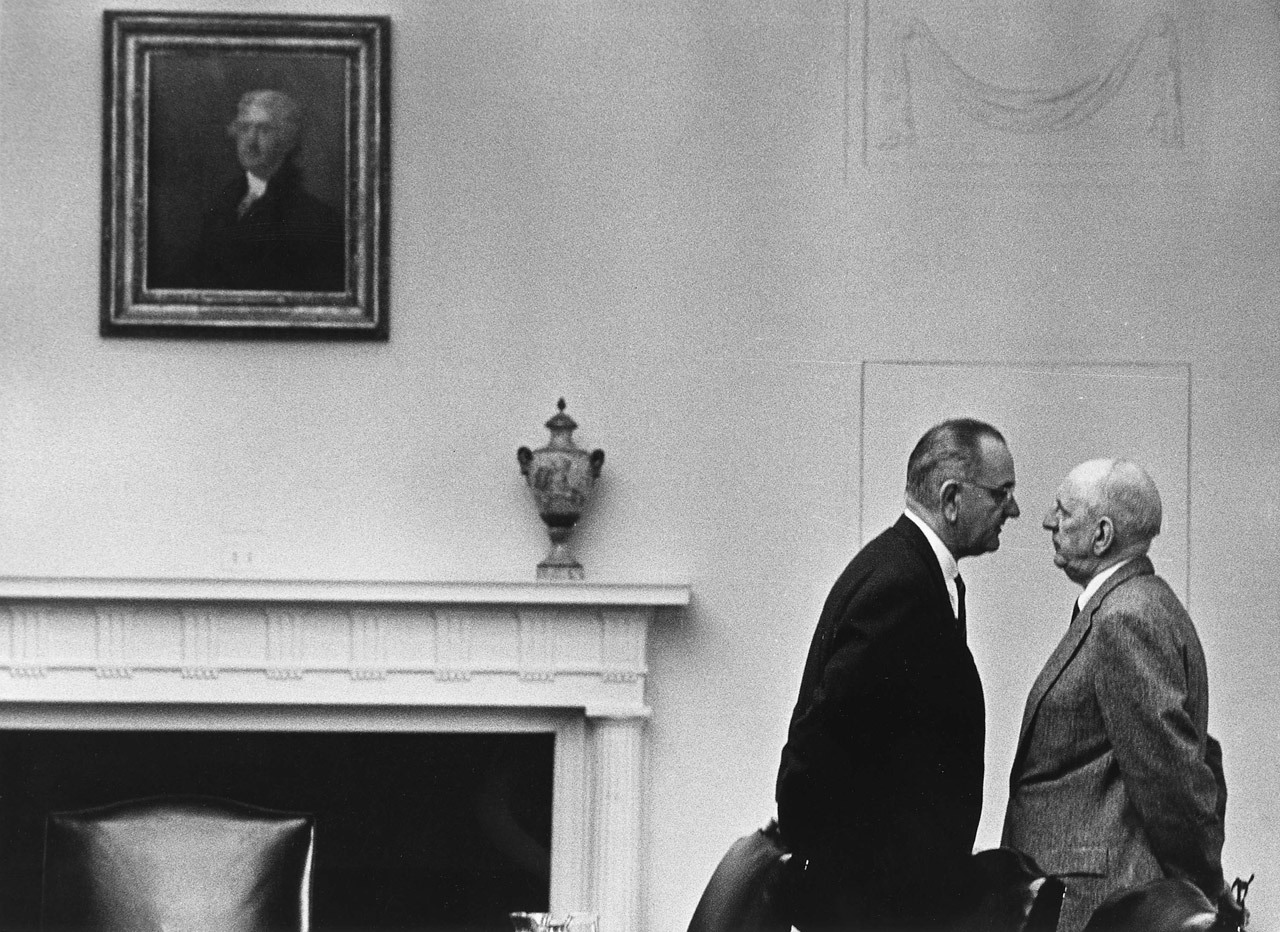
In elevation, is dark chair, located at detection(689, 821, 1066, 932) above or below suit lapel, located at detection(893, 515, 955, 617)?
below

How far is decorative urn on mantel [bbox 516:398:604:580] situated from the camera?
18.9 feet

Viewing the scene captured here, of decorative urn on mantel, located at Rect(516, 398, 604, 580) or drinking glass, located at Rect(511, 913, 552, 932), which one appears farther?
decorative urn on mantel, located at Rect(516, 398, 604, 580)

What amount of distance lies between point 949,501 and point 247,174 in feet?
10.0

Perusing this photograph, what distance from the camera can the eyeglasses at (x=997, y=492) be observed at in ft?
12.3

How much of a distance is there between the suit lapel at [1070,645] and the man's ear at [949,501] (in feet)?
1.04

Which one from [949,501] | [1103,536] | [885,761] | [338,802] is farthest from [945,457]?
[338,802]

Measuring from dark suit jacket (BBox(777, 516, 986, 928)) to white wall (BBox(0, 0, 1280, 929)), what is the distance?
240cm

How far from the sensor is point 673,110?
5.99m

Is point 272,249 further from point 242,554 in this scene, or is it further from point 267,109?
point 242,554

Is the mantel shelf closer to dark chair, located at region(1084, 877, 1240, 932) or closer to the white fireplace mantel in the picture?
the white fireplace mantel

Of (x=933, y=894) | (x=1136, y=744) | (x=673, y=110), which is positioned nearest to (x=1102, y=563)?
(x=1136, y=744)

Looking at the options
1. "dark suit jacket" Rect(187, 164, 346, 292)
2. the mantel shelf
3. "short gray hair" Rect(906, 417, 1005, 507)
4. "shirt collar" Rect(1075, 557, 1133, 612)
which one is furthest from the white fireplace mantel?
"shirt collar" Rect(1075, 557, 1133, 612)

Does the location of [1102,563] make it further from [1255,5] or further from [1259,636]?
[1255,5]

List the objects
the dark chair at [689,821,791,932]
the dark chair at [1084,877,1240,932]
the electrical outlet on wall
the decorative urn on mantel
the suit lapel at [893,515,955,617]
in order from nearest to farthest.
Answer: the dark chair at [1084,877,1240,932] < the dark chair at [689,821,791,932] < the suit lapel at [893,515,955,617] < the decorative urn on mantel < the electrical outlet on wall
